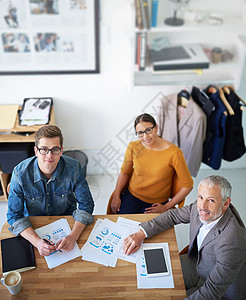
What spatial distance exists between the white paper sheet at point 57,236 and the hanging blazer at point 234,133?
186cm

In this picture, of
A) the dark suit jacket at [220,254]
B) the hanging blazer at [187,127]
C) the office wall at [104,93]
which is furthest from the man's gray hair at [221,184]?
the office wall at [104,93]

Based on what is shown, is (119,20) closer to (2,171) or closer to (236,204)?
(2,171)

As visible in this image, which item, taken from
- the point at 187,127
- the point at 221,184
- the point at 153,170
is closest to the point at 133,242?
the point at 221,184

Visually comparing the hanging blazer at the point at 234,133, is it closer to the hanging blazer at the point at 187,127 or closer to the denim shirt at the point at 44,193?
the hanging blazer at the point at 187,127

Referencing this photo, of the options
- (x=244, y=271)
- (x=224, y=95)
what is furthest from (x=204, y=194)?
(x=224, y=95)

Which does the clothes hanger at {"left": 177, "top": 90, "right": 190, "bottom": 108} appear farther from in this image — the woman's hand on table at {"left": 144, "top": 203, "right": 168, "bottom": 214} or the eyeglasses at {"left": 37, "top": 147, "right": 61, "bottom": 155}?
the eyeglasses at {"left": 37, "top": 147, "right": 61, "bottom": 155}

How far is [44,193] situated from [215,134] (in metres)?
1.79

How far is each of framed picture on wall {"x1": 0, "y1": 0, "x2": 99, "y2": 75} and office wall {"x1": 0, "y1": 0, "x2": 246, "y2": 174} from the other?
0.09 m

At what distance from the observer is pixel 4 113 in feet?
10.7

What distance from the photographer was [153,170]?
2.61 m

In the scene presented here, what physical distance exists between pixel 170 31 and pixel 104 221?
5.55 ft

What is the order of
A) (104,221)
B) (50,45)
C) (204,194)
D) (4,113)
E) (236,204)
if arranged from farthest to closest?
(236,204)
(4,113)
(50,45)
(104,221)
(204,194)

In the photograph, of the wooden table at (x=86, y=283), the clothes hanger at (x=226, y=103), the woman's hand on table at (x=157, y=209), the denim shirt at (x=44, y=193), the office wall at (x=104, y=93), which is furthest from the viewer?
the clothes hanger at (x=226, y=103)

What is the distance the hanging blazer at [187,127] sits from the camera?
10.2ft
